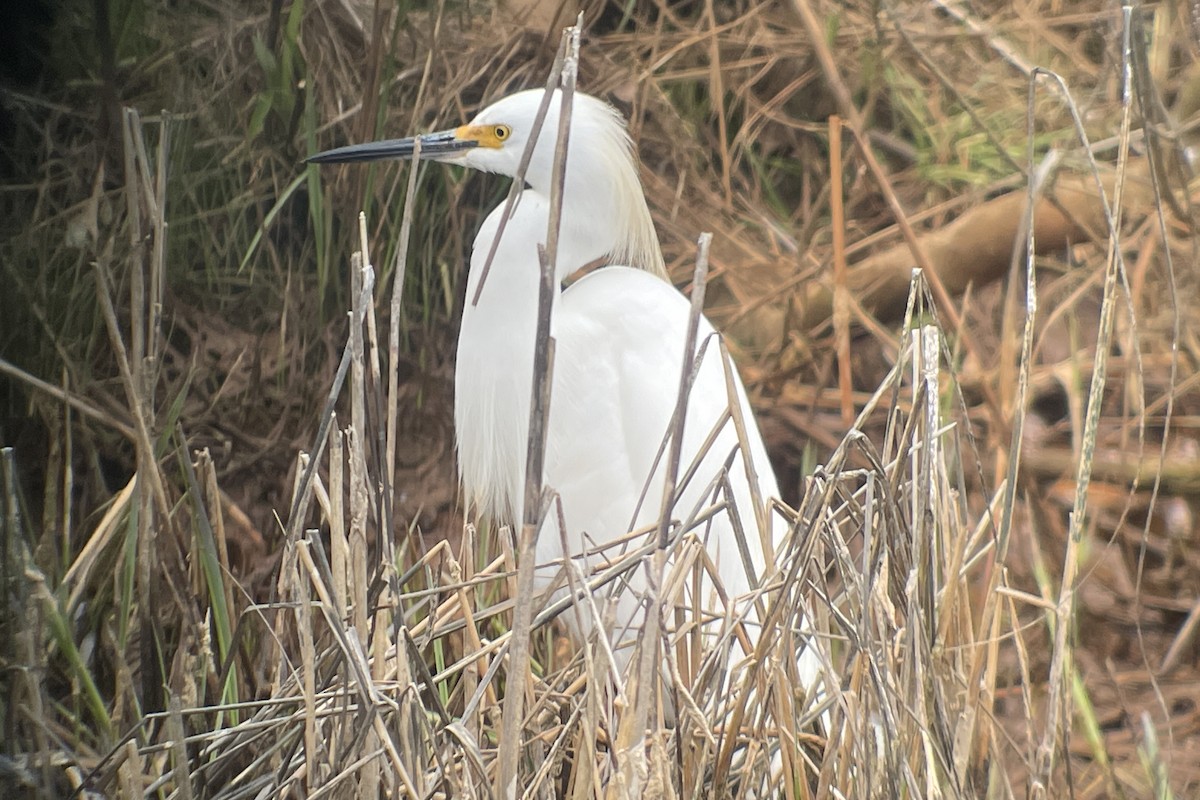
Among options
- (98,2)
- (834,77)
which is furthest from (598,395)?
(98,2)

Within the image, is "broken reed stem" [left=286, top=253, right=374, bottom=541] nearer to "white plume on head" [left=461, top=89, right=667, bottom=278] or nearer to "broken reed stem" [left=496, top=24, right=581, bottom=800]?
"broken reed stem" [left=496, top=24, right=581, bottom=800]

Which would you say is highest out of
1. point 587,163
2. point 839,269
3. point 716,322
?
point 587,163

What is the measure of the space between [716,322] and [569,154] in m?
0.85

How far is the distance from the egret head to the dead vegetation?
0.89ft

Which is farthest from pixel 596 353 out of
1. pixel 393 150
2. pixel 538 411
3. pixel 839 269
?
pixel 538 411

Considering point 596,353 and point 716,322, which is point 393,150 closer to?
point 596,353

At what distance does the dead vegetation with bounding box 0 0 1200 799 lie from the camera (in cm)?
88

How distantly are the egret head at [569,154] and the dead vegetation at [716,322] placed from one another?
27cm

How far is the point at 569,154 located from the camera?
153cm

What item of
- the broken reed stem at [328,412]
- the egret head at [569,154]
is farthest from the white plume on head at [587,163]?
the broken reed stem at [328,412]

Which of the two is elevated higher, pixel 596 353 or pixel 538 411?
pixel 538 411

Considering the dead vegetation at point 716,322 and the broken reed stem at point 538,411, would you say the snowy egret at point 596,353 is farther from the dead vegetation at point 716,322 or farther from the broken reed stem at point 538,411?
the broken reed stem at point 538,411

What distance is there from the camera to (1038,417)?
2.26 m

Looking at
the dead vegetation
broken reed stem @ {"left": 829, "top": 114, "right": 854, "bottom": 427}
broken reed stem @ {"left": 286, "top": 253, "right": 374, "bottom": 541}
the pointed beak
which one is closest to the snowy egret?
the pointed beak
